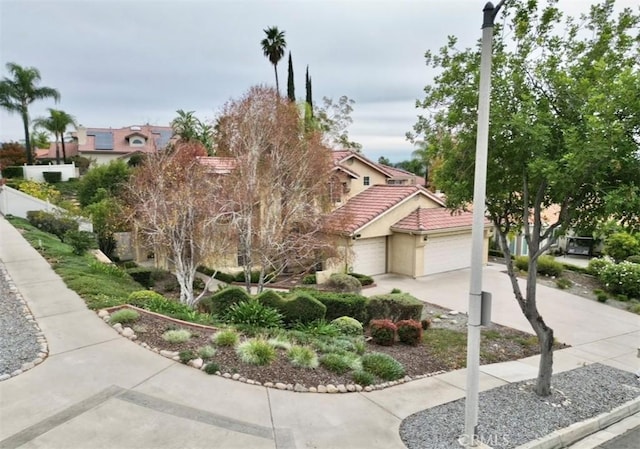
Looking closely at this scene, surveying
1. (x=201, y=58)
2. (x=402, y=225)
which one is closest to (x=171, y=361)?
(x=201, y=58)

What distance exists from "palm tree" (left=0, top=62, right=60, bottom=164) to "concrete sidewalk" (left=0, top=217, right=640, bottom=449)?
124 feet

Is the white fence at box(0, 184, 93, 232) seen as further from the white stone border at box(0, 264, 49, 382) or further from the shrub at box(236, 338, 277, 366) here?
the shrub at box(236, 338, 277, 366)

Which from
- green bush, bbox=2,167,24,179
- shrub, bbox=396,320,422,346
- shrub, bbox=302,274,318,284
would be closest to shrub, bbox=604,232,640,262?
→ shrub, bbox=302,274,318,284

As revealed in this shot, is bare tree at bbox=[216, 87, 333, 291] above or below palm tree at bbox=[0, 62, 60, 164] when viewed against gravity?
below

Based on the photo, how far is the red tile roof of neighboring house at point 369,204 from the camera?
18.9 m

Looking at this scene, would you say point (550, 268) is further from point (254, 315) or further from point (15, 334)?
point (15, 334)

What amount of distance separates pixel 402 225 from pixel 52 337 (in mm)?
15241

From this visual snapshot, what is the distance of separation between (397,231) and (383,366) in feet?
41.8

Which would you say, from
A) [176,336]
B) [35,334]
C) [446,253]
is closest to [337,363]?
[176,336]

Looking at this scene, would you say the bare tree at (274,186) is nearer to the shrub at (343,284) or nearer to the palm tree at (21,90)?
the shrub at (343,284)

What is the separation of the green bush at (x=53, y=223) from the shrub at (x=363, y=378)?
2037 centimetres

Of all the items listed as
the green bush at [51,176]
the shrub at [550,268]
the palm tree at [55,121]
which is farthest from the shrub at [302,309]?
the palm tree at [55,121]

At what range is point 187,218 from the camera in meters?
13.4

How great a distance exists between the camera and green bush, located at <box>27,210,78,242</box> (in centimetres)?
2262
